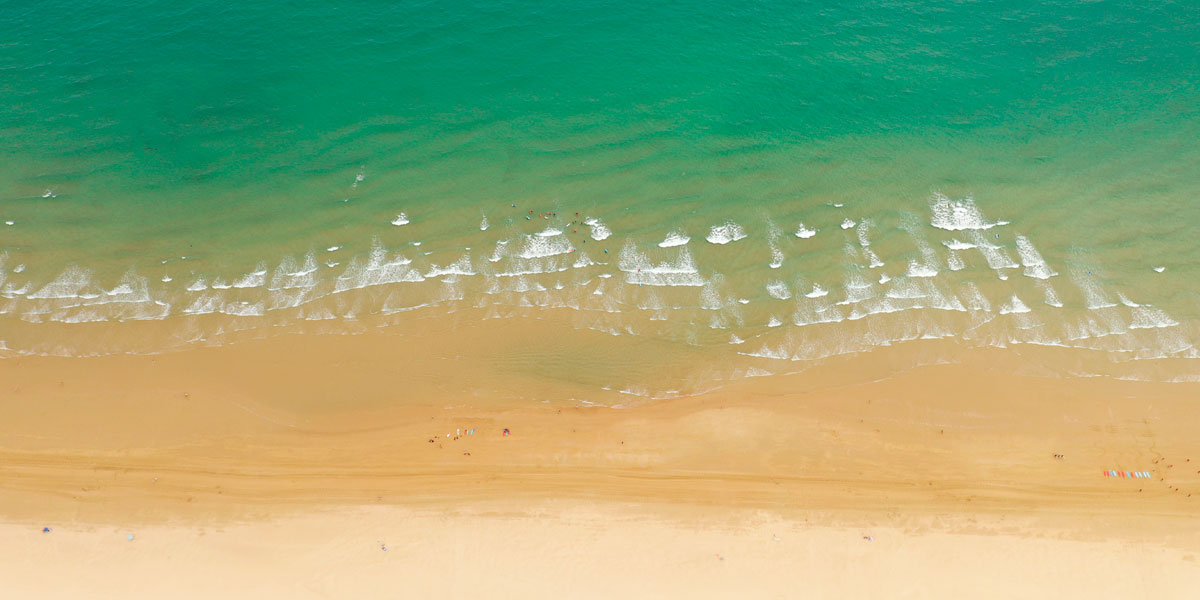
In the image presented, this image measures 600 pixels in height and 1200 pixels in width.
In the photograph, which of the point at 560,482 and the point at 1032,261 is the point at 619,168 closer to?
the point at 560,482

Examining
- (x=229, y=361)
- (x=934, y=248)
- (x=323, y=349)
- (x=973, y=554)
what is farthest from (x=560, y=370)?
(x=934, y=248)

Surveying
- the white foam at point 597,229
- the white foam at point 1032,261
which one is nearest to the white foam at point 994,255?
the white foam at point 1032,261

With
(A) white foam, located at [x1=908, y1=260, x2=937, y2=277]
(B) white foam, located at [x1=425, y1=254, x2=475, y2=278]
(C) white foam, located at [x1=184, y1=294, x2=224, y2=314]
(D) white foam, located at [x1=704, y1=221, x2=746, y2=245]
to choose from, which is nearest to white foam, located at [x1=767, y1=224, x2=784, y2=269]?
(D) white foam, located at [x1=704, y1=221, x2=746, y2=245]

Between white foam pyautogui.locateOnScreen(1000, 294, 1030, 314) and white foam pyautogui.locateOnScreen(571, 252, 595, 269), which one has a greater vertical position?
white foam pyautogui.locateOnScreen(571, 252, 595, 269)

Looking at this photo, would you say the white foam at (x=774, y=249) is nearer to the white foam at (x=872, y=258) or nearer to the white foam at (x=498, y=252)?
the white foam at (x=872, y=258)

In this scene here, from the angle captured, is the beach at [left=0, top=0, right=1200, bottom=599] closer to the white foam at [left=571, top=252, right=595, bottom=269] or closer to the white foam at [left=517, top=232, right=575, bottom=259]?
the white foam at [left=517, top=232, right=575, bottom=259]

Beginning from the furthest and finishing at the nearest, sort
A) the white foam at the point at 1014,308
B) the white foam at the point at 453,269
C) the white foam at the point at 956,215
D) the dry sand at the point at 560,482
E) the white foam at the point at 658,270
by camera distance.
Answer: the white foam at the point at 956,215 → the white foam at the point at 453,269 → the white foam at the point at 658,270 → the white foam at the point at 1014,308 → the dry sand at the point at 560,482

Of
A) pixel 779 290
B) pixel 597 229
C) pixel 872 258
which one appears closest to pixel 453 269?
pixel 597 229
